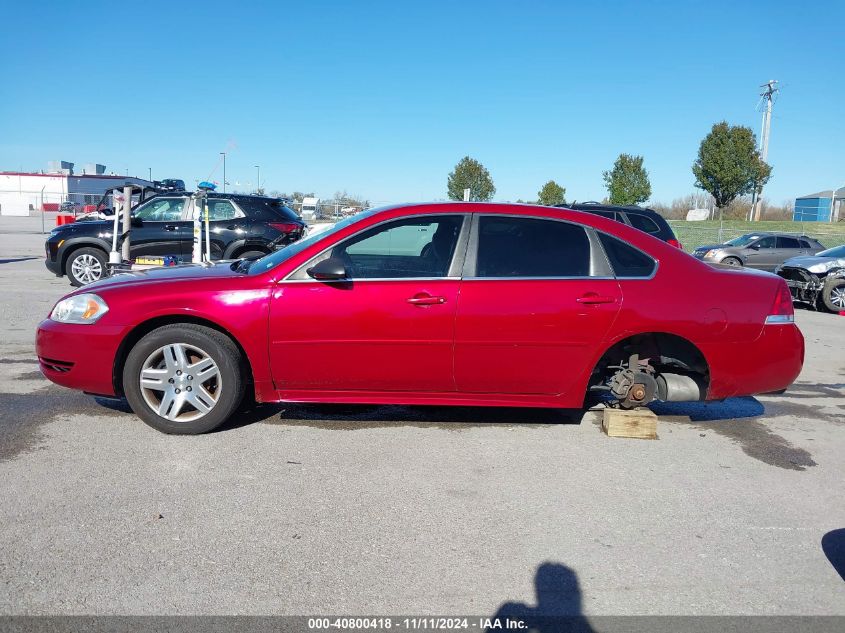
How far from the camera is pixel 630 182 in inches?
1973

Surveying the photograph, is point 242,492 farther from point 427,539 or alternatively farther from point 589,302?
point 589,302

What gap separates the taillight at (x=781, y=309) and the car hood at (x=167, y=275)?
11.9 feet

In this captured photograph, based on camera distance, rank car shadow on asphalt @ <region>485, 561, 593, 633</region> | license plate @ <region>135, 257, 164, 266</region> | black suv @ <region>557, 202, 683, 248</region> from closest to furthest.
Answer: car shadow on asphalt @ <region>485, 561, 593, 633</region> → license plate @ <region>135, 257, 164, 266</region> → black suv @ <region>557, 202, 683, 248</region>

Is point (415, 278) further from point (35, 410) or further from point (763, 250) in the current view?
point (763, 250)

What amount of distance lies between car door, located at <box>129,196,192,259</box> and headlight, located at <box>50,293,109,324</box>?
7274 mm

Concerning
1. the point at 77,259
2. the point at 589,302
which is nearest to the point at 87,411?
the point at 589,302

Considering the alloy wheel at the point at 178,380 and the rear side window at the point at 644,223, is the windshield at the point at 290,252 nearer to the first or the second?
the alloy wheel at the point at 178,380

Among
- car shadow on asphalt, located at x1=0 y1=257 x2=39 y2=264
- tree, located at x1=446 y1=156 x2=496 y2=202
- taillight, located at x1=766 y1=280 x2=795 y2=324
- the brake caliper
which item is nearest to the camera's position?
taillight, located at x1=766 y1=280 x2=795 y2=324

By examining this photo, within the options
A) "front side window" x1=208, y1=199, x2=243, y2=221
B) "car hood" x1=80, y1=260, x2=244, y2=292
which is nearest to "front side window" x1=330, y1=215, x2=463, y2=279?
"car hood" x1=80, y1=260, x2=244, y2=292

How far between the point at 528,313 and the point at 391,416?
4.62 feet

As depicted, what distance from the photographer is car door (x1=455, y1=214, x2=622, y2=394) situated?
449 centimetres

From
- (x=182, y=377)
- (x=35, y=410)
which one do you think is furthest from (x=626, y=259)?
(x=35, y=410)

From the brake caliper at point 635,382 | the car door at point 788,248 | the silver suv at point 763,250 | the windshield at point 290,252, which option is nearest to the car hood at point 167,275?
the windshield at point 290,252

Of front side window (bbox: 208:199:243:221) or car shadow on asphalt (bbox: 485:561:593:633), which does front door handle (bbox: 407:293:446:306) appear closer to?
car shadow on asphalt (bbox: 485:561:593:633)
